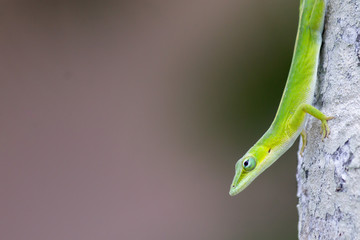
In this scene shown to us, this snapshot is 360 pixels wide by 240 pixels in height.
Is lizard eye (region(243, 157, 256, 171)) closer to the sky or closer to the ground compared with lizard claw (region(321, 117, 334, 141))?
closer to the sky

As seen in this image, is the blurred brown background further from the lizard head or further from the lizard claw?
the lizard claw

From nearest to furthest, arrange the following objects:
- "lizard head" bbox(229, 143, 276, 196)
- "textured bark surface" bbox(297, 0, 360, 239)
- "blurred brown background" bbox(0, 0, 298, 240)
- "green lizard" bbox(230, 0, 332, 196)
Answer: "textured bark surface" bbox(297, 0, 360, 239) → "green lizard" bbox(230, 0, 332, 196) → "lizard head" bbox(229, 143, 276, 196) → "blurred brown background" bbox(0, 0, 298, 240)

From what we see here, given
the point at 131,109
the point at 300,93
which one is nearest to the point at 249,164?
the point at 300,93

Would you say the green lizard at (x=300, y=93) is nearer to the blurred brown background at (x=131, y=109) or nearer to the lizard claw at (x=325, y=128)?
the lizard claw at (x=325, y=128)

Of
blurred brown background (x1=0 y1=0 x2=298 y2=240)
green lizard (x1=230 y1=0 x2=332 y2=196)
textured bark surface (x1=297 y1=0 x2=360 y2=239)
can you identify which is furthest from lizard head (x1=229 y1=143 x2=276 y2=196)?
blurred brown background (x1=0 y1=0 x2=298 y2=240)

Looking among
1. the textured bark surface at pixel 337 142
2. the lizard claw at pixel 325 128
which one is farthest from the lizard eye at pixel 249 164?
the lizard claw at pixel 325 128

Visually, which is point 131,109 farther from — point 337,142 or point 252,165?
point 337,142

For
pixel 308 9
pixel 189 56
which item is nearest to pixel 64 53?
pixel 189 56
